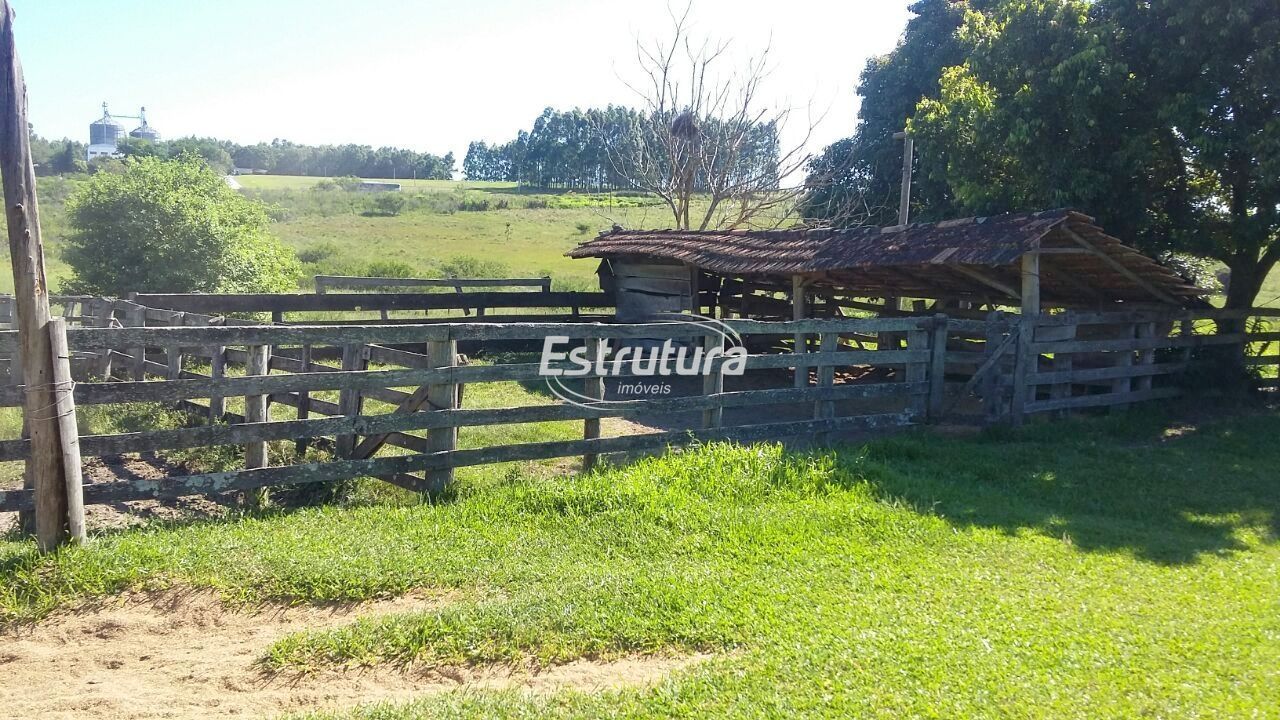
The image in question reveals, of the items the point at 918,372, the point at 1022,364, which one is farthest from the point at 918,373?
the point at 1022,364

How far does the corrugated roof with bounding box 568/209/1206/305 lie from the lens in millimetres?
9625

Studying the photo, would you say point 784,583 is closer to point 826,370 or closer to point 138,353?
point 826,370

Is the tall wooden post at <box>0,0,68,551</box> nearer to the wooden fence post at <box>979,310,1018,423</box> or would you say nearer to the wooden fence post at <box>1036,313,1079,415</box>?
the wooden fence post at <box>979,310,1018,423</box>

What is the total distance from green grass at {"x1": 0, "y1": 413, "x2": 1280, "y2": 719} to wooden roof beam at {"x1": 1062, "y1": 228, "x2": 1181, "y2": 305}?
3.41 metres

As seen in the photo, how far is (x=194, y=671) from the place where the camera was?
3.96 m

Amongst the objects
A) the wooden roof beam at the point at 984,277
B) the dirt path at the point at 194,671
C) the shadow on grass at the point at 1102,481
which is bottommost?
the shadow on grass at the point at 1102,481

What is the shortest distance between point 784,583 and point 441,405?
2.89 m

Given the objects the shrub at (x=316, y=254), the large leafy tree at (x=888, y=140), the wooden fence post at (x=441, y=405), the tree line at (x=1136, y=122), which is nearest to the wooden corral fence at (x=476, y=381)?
the wooden fence post at (x=441, y=405)

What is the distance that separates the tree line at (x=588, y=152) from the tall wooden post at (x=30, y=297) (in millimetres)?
23117

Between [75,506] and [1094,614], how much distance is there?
18.7 ft

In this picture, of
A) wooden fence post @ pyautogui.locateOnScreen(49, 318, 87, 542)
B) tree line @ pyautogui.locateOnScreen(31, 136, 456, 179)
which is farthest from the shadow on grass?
tree line @ pyautogui.locateOnScreen(31, 136, 456, 179)

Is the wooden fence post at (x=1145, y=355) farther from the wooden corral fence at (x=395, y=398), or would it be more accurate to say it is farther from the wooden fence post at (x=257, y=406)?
the wooden fence post at (x=257, y=406)

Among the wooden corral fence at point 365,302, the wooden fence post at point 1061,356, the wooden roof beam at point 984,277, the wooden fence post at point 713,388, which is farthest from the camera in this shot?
the wooden corral fence at point 365,302

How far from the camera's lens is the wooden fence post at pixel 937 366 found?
9070mm
